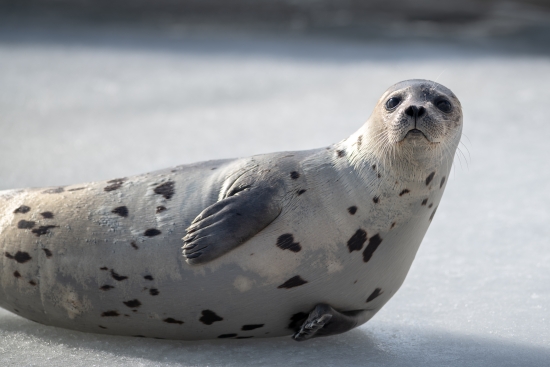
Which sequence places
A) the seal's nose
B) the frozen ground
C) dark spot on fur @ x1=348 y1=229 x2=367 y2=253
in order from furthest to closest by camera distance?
1. the frozen ground
2. dark spot on fur @ x1=348 y1=229 x2=367 y2=253
3. the seal's nose

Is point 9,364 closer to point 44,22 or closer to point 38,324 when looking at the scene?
point 38,324

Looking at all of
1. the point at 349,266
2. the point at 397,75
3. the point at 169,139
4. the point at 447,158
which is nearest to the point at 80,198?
the point at 349,266

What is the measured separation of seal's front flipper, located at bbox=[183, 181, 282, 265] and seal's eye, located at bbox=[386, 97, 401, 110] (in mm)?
534

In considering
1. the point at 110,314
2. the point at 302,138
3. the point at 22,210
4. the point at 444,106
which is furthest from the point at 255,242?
the point at 302,138

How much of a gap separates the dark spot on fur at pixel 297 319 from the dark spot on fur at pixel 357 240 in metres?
0.30

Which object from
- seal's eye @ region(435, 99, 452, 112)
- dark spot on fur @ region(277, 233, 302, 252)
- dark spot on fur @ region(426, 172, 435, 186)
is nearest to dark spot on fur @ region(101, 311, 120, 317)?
dark spot on fur @ region(277, 233, 302, 252)

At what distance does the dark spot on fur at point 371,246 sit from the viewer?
2.79 metres

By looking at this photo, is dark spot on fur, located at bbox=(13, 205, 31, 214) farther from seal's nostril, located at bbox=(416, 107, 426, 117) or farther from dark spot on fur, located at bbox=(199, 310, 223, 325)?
seal's nostril, located at bbox=(416, 107, 426, 117)

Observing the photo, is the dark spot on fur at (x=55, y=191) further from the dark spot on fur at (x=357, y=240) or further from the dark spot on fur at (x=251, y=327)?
the dark spot on fur at (x=357, y=240)

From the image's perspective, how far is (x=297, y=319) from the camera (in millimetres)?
2832

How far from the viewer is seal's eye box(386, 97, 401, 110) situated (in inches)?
111

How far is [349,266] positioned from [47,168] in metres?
2.88

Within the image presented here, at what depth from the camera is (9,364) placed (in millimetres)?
2668

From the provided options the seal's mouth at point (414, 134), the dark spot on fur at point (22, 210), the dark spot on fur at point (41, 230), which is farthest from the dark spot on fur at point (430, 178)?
the dark spot on fur at point (22, 210)
